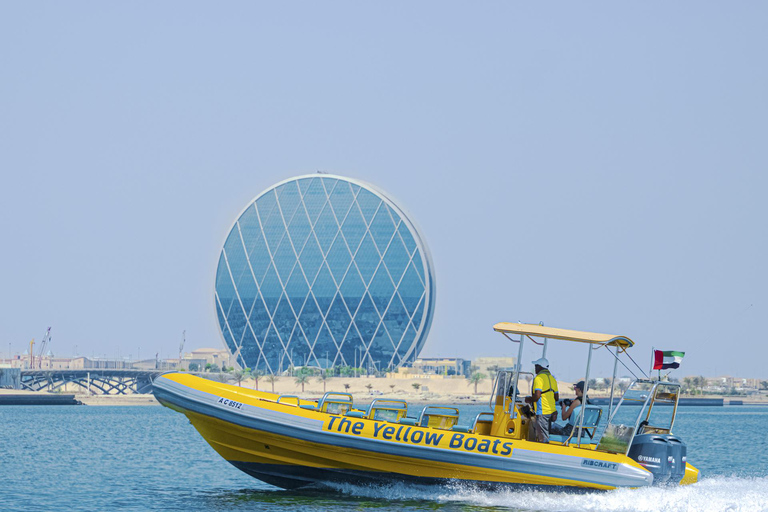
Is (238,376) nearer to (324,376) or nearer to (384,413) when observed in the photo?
(324,376)

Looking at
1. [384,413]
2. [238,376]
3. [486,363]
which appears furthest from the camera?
[486,363]

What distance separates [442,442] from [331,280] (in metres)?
108

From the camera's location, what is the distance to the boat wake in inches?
639

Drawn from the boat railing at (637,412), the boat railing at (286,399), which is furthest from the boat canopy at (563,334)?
the boat railing at (286,399)

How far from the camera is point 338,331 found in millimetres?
125875

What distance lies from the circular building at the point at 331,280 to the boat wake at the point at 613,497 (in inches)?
4209

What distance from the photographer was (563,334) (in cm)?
1723

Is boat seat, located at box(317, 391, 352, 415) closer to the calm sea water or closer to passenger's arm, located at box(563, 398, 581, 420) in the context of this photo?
the calm sea water

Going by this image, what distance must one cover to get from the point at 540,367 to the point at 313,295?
356 ft

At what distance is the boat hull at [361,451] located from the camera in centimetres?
1689

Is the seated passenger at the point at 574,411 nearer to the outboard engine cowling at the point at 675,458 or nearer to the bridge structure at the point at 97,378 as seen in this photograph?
the outboard engine cowling at the point at 675,458

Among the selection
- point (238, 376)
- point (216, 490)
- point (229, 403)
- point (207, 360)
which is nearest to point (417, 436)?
point (229, 403)

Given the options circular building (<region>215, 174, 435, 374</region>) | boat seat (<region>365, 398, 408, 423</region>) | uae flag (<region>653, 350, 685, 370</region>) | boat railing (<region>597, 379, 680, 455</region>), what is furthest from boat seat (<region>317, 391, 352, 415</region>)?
circular building (<region>215, 174, 435, 374</region>)

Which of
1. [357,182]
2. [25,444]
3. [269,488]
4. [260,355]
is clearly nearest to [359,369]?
[260,355]
